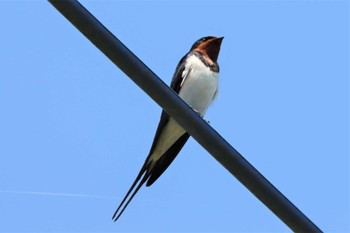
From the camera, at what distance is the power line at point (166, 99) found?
1529 mm

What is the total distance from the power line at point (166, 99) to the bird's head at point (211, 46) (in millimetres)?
2585

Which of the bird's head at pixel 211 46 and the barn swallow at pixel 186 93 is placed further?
the bird's head at pixel 211 46

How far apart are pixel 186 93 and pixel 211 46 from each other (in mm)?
502

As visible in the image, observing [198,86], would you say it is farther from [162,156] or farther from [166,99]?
[166,99]

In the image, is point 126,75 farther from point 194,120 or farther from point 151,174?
point 151,174

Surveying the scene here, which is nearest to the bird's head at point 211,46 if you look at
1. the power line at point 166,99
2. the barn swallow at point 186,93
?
the barn swallow at point 186,93

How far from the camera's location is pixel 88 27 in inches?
60.6

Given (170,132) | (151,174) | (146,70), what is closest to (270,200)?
(146,70)

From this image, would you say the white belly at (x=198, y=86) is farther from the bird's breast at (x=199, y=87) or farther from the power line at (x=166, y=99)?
the power line at (x=166, y=99)

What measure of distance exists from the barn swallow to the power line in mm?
1615

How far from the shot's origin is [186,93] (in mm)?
3893

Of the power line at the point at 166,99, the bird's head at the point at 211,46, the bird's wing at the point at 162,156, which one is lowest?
the power line at the point at 166,99

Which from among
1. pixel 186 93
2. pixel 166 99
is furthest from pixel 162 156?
pixel 166 99

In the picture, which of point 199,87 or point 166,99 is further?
point 199,87
